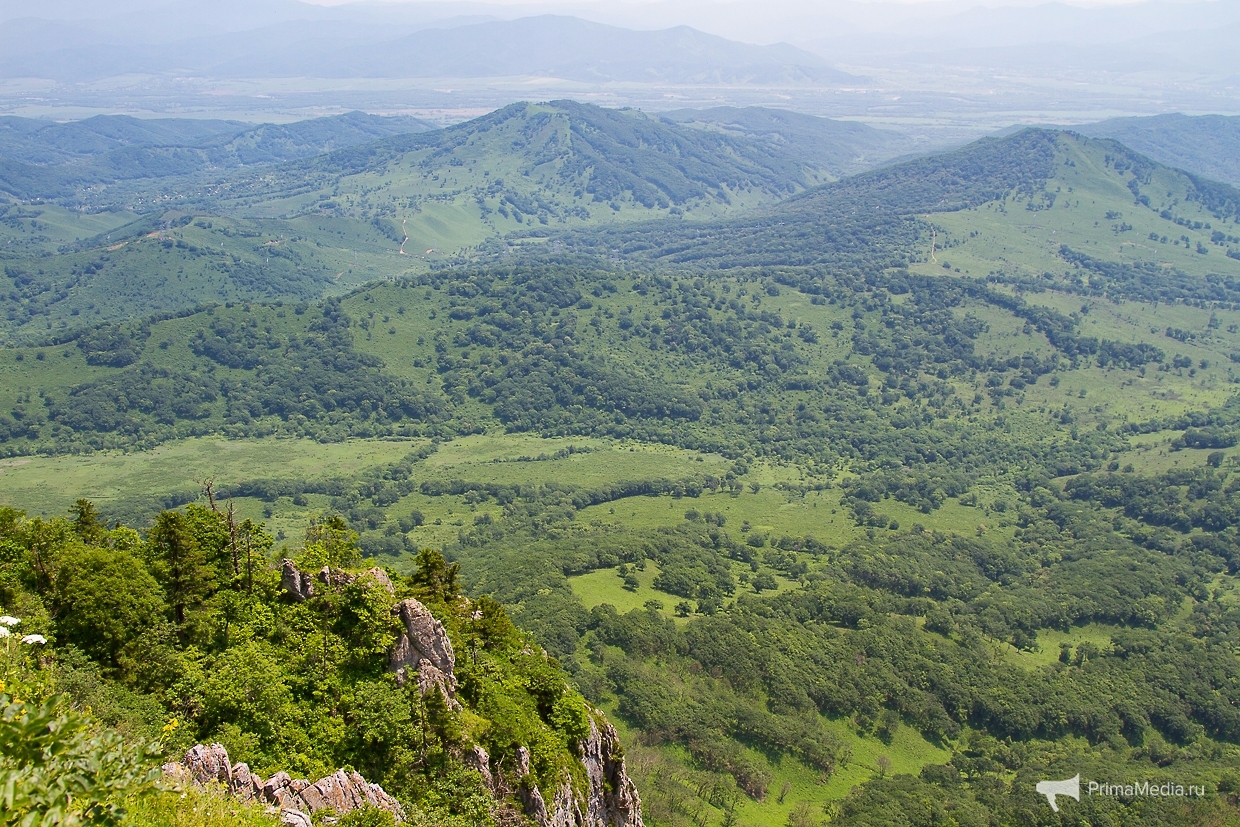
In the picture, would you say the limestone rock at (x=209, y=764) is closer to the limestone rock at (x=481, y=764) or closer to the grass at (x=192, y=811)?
the grass at (x=192, y=811)

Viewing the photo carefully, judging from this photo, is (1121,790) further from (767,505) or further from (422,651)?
(767,505)

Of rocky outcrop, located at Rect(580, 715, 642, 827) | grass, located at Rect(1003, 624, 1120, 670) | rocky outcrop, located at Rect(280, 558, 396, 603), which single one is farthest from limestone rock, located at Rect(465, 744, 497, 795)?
grass, located at Rect(1003, 624, 1120, 670)

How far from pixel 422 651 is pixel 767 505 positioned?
114m

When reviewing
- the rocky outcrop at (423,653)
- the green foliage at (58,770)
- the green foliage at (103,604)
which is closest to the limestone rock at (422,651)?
the rocky outcrop at (423,653)

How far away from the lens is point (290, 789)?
82.6 ft

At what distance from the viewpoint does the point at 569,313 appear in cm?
19775

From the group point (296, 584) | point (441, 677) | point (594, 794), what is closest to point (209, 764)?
point (441, 677)

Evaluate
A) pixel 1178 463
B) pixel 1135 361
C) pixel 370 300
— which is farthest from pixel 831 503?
pixel 370 300

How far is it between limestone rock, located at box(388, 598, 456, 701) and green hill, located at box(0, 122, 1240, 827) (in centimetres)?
3646

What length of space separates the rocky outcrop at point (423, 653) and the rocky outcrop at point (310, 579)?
218 centimetres

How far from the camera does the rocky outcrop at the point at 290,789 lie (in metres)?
23.1

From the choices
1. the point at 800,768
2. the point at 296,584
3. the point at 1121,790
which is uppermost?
the point at 296,584

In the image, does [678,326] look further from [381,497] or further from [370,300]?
[381,497]

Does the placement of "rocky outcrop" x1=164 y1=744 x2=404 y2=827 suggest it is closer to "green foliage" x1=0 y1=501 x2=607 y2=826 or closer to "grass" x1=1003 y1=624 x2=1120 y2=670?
"green foliage" x1=0 y1=501 x2=607 y2=826
